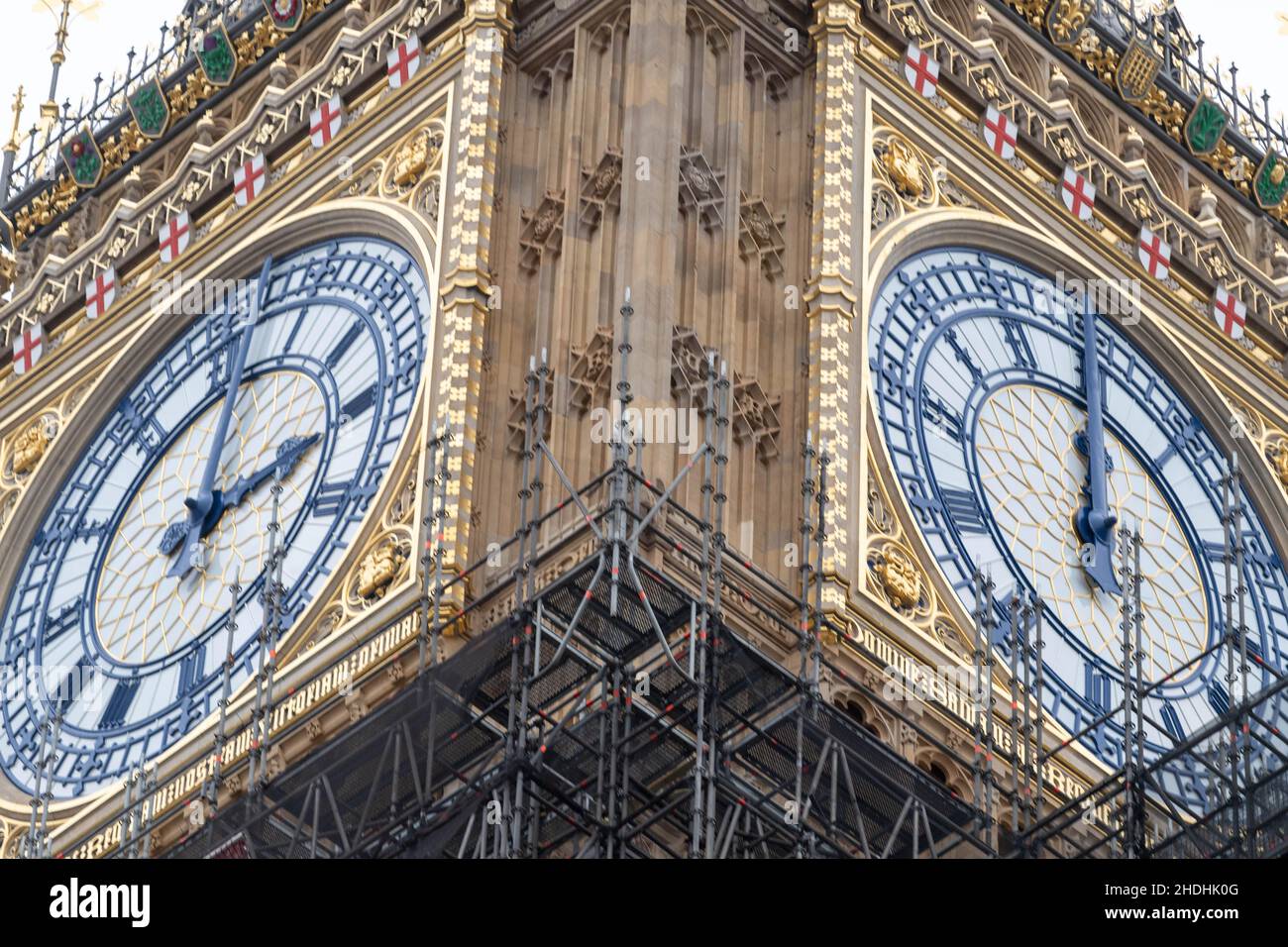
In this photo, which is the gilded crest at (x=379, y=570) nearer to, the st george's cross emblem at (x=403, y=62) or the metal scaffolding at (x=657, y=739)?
the metal scaffolding at (x=657, y=739)

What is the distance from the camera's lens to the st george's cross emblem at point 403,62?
28172 millimetres

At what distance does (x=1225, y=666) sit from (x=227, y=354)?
6.15 m

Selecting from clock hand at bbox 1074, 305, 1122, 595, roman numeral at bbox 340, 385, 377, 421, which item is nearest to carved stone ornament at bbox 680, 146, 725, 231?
roman numeral at bbox 340, 385, 377, 421

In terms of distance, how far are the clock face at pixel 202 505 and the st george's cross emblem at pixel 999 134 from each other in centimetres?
371

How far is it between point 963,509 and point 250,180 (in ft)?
17.2

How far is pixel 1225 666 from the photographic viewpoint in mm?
27406

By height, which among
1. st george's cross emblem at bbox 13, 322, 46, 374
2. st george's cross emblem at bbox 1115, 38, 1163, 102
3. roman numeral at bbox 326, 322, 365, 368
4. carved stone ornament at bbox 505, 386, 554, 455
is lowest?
carved stone ornament at bbox 505, 386, 554, 455

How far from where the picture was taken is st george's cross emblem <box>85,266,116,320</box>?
2980 centimetres

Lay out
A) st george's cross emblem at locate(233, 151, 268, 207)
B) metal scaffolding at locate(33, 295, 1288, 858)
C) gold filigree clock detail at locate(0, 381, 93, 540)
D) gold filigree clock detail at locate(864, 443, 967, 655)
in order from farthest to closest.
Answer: gold filigree clock detail at locate(0, 381, 93, 540) < st george's cross emblem at locate(233, 151, 268, 207) < gold filigree clock detail at locate(864, 443, 967, 655) < metal scaffolding at locate(33, 295, 1288, 858)

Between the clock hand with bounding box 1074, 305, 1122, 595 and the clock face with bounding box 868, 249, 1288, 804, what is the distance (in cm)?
2

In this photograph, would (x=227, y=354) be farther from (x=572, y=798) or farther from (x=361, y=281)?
(x=572, y=798)

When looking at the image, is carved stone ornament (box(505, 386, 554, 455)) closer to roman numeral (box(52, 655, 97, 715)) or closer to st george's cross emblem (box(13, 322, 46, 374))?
roman numeral (box(52, 655, 97, 715))

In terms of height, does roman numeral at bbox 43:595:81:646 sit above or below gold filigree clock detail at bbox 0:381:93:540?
below
